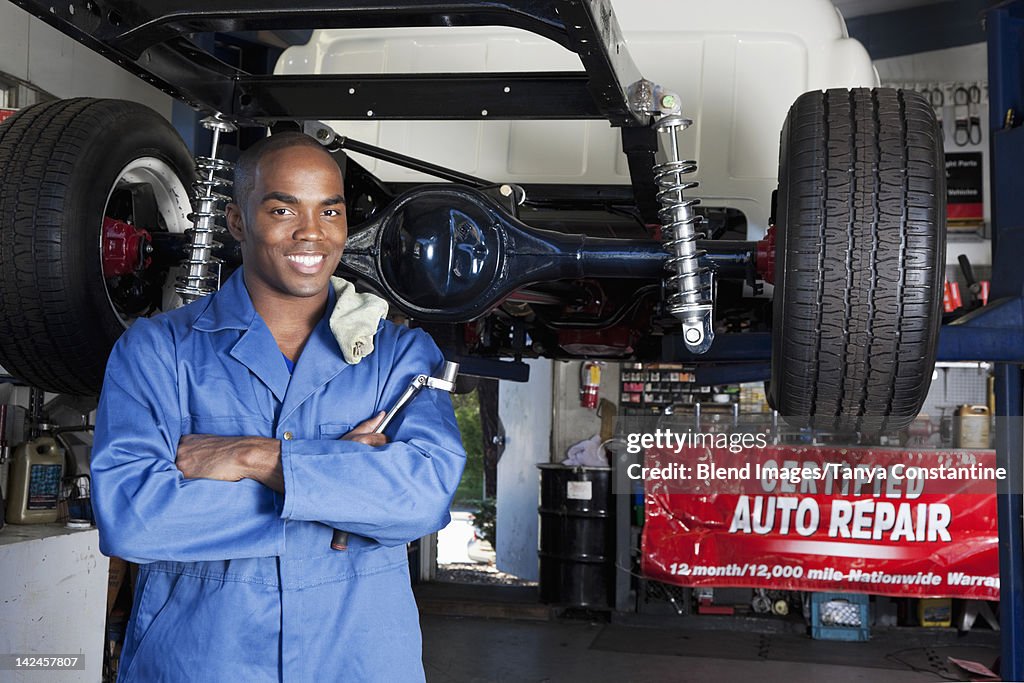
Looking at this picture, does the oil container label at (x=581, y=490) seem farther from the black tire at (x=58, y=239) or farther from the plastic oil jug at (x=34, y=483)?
the black tire at (x=58, y=239)

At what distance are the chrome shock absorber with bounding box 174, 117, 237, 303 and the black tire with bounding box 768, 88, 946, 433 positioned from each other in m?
1.25

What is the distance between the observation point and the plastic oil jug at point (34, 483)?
4316 mm

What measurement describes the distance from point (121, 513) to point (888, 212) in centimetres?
150

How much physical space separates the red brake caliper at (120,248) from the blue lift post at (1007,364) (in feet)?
7.64

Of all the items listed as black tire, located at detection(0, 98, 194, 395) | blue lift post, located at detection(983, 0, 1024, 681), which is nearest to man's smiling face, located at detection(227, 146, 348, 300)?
black tire, located at detection(0, 98, 194, 395)

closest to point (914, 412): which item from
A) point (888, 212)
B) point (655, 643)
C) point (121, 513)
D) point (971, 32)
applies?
point (888, 212)

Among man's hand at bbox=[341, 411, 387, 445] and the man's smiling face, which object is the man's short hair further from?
man's hand at bbox=[341, 411, 387, 445]

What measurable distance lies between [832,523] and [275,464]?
619cm

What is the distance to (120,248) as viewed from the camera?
241 centimetres

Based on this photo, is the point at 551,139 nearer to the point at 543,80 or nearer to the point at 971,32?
the point at 543,80

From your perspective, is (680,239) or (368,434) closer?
(368,434)

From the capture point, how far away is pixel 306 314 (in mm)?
1727

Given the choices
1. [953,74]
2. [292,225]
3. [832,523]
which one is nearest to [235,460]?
[292,225]

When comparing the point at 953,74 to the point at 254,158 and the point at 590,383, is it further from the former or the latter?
the point at 254,158
